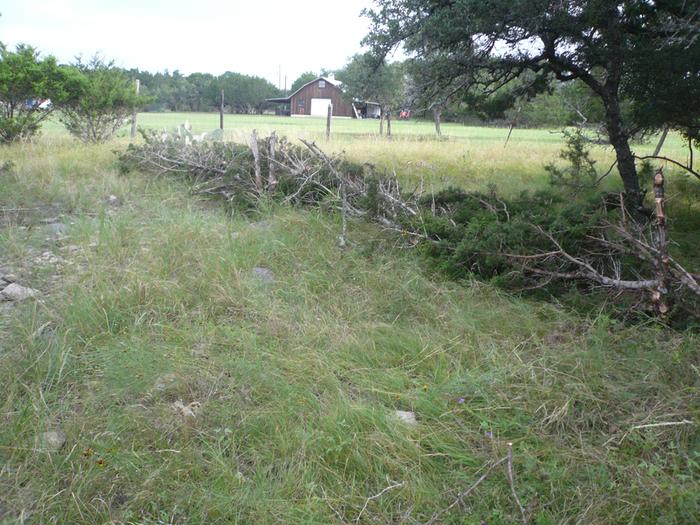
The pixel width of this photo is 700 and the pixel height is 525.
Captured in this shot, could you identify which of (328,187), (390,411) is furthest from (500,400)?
(328,187)

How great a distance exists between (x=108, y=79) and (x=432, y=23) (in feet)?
32.4

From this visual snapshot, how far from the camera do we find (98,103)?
13.6 meters

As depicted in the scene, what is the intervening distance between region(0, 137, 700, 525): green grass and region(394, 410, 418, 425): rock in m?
0.04

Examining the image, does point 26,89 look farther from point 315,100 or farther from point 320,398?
point 315,100

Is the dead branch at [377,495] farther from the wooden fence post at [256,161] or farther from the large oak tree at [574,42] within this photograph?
the wooden fence post at [256,161]

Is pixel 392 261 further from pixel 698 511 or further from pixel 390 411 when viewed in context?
pixel 698 511

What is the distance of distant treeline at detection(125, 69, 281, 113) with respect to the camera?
232 ft

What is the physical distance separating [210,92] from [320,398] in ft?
246

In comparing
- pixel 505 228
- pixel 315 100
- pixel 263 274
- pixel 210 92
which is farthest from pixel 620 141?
pixel 210 92

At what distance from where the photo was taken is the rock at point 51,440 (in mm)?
2704

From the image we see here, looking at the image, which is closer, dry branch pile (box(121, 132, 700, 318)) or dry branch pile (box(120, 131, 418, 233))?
dry branch pile (box(121, 132, 700, 318))

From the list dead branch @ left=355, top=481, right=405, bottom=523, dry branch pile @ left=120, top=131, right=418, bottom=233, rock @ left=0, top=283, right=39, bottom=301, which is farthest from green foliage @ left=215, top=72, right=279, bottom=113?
dead branch @ left=355, top=481, right=405, bottom=523

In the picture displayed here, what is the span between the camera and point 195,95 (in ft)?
236

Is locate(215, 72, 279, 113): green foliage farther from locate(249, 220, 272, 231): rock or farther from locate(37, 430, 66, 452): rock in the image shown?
locate(37, 430, 66, 452): rock
